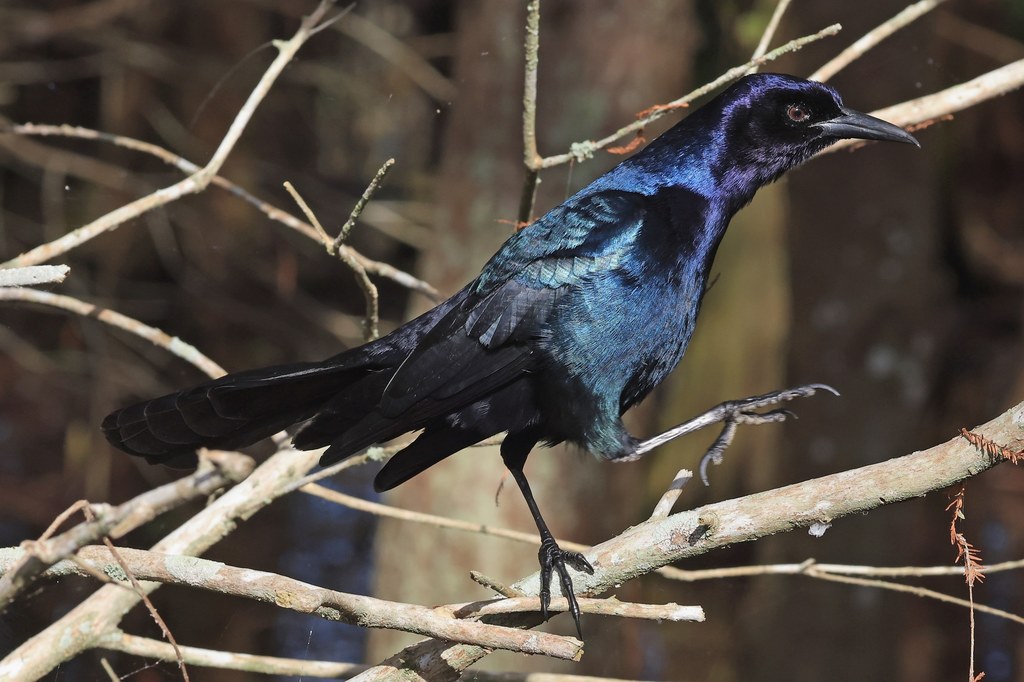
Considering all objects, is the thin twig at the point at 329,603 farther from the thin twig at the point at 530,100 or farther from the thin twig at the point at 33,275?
the thin twig at the point at 530,100

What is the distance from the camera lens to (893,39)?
5.87m

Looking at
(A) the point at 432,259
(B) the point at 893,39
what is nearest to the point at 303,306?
(A) the point at 432,259

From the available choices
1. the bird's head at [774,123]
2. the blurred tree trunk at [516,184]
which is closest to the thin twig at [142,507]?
the bird's head at [774,123]

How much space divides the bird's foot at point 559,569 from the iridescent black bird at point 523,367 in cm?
4

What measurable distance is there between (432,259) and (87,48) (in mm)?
3712

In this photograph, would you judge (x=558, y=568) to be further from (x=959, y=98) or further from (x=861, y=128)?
(x=959, y=98)

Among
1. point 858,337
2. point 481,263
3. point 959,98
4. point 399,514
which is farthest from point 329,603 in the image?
point 858,337

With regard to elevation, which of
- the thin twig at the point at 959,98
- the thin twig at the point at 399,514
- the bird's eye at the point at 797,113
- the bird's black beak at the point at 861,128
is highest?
the thin twig at the point at 959,98

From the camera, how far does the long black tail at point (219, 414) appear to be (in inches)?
102

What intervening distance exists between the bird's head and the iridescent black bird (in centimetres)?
15

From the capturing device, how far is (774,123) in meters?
3.13

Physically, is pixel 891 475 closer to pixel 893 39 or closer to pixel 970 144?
pixel 893 39

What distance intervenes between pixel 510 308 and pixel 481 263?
208cm

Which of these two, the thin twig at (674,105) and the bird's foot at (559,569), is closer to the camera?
the bird's foot at (559,569)
